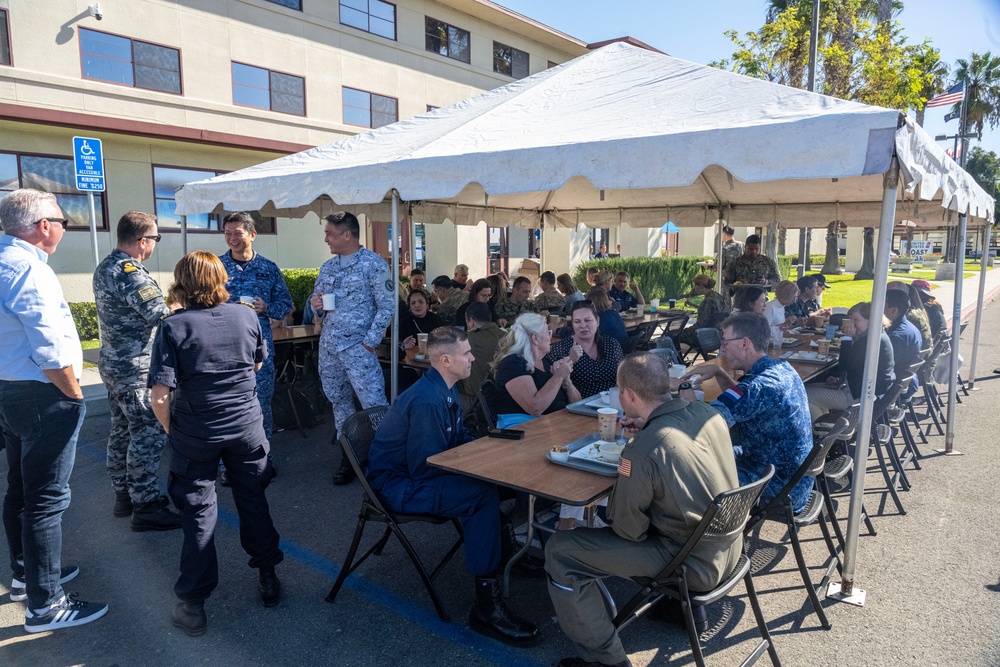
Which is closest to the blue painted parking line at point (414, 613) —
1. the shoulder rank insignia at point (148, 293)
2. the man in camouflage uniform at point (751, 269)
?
the shoulder rank insignia at point (148, 293)

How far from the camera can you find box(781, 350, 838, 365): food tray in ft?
17.9

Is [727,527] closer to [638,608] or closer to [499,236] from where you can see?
[638,608]

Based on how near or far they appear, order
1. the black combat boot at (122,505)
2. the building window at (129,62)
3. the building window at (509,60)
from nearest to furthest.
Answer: the black combat boot at (122,505) < the building window at (129,62) < the building window at (509,60)

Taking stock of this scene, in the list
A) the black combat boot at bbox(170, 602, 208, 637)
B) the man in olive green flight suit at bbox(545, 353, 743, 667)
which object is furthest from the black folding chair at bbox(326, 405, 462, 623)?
the man in olive green flight suit at bbox(545, 353, 743, 667)

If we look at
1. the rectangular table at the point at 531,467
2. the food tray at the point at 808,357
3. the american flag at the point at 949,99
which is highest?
the american flag at the point at 949,99

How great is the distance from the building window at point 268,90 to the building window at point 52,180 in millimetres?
3862

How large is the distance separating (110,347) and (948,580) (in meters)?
4.99

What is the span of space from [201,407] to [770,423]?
2.72 metres

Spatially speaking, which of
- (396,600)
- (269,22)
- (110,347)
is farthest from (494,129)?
(269,22)

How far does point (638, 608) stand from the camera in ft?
8.66

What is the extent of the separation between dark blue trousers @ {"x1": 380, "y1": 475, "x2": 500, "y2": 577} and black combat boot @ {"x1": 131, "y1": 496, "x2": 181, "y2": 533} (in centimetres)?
194

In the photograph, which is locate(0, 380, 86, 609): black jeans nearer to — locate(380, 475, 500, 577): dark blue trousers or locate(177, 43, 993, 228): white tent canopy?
locate(380, 475, 500, 577): dark blue trousers

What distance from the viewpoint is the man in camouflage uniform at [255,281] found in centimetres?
484

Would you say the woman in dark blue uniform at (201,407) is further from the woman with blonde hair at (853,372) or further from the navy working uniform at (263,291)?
the woman with blonde hair at (853,372)
